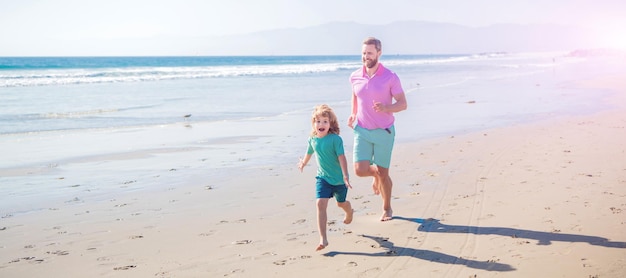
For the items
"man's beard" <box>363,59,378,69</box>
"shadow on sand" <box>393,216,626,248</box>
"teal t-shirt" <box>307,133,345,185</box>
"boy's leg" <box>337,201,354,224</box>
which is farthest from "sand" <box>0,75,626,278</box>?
"man's beard" <box>363,59,378,69</box>

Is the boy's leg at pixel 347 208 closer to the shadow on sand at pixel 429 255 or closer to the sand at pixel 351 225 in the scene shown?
the sand at pixel 351 225

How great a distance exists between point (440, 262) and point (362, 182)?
3.21 metres

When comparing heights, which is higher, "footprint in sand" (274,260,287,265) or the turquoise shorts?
the turquoise shorts

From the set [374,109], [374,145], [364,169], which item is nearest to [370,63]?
[374,109]

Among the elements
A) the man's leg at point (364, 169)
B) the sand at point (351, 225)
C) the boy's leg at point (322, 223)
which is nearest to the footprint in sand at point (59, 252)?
the sand at point (351, 225)

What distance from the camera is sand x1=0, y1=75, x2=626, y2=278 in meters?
4.60

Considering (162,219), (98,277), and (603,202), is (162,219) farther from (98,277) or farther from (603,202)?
(603,202)

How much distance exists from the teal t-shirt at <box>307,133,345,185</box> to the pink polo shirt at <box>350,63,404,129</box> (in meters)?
0.74

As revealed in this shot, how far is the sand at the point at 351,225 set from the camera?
4598 millimetres

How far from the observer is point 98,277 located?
179 inches

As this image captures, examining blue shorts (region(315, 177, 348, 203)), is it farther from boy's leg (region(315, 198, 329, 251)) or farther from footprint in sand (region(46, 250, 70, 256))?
footprint in sand (region(46, 250, 70, 256))

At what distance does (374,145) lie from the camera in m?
5.65

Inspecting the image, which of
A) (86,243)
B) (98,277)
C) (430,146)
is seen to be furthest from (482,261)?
(430,146)

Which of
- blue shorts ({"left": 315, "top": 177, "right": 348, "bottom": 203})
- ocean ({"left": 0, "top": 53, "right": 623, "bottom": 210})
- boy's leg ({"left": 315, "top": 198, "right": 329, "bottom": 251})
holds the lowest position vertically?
ocean ({"left": 0, "top": 53, "right": 623, "bottom": 210})
